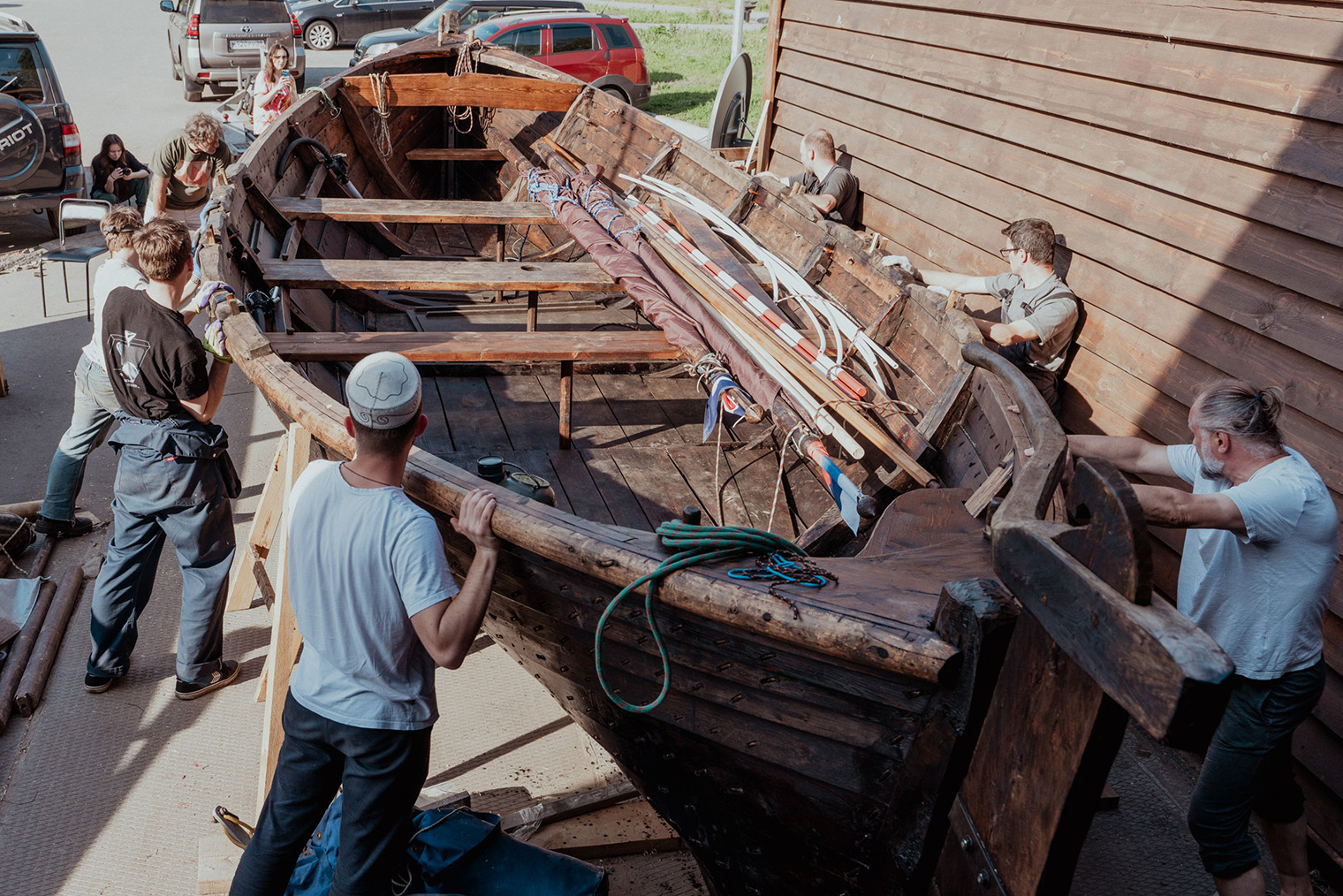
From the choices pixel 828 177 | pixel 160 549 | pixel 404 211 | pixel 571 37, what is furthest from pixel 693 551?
pixel 571 37

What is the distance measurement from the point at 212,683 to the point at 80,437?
1.33m

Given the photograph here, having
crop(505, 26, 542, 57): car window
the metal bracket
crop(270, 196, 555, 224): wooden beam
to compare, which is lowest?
the metal bracket

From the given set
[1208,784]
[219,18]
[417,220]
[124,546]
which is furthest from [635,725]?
[219,18]

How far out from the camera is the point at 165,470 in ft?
10.8

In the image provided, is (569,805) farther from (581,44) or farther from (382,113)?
(581,44)

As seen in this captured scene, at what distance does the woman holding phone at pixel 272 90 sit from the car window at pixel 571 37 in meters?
6.13

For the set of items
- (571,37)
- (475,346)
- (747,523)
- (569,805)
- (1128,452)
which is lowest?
(569,805)

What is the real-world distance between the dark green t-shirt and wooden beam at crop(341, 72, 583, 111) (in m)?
1.09

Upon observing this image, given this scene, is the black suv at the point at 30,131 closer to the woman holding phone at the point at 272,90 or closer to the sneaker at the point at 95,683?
the woman holding phone at the point at 272,90

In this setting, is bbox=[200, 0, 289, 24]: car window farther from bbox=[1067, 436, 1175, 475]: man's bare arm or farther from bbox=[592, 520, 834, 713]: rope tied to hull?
bbox=[592, 520, 834, 713]: rope tied to hull

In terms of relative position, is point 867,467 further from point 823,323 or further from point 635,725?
point 635,725

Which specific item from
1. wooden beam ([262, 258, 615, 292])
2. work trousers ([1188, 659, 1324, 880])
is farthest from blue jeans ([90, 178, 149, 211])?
work trousers ([1188, 659, 1324, 880])

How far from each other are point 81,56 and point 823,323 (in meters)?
19.1

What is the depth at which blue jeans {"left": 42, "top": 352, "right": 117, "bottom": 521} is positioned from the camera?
389cm
